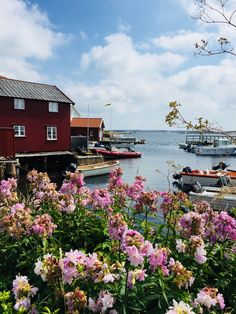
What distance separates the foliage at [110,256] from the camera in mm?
2428

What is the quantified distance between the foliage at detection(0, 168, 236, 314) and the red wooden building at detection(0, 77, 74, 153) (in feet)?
91.3

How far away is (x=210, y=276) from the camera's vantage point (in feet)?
11.6

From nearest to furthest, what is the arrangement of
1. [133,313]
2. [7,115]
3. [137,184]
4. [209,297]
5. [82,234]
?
[209,297] < [133,313] < [82,234] < [137,184] < [7,115]

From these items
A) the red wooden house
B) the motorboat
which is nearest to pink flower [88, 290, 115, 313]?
the motorboat

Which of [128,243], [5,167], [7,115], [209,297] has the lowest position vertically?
[5,167]

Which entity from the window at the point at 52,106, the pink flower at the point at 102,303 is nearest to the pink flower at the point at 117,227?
the pink flower at the point at 102,303

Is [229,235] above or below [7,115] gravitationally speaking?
below

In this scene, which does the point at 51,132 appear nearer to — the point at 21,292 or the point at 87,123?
the point at 21,292

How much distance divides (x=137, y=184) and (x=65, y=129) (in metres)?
31.4

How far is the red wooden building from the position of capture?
102 feet

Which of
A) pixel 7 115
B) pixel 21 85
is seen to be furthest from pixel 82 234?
pixel 21 85

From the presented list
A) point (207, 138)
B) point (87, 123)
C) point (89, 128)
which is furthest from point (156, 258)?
point (87, 123)

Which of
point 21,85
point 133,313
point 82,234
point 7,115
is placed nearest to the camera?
point 133,313

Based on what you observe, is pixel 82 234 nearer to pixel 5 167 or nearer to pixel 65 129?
pixel 5 167
